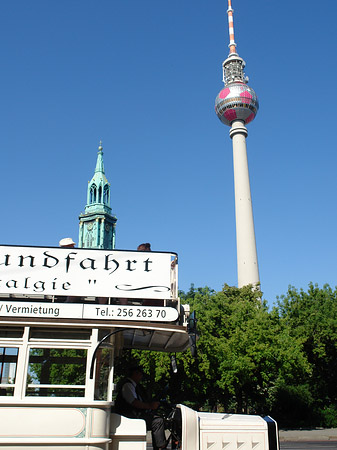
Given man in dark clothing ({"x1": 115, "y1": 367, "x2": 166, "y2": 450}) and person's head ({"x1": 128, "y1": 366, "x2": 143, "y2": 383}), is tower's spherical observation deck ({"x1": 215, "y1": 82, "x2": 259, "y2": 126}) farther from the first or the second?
man in dark clothing ({"x1": 115, "y1": 367, "x2": 166, "y2": 450})

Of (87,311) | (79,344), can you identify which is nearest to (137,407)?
(79,344)

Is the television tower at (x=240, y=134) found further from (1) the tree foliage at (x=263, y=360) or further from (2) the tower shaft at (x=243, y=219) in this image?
(1) the tree foliage at (x=263, y=360)

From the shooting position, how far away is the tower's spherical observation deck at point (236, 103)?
7206cm

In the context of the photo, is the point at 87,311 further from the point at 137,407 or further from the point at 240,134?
the point at 240,134

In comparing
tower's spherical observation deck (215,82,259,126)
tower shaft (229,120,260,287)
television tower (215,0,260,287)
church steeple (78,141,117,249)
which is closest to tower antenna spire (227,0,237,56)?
television tower (215,0,260,287)

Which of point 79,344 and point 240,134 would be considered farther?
point 240,134

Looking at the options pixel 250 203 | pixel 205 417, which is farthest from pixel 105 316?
pixel 250 203

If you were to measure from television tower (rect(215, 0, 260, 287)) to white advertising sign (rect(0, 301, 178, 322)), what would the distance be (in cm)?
5363

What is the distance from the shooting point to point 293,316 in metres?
31.8

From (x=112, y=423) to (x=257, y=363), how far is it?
18.1 m

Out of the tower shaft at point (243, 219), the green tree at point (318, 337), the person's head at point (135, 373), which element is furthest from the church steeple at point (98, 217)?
the person's head at point (135, 373)

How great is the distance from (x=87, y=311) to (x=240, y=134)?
68729mm

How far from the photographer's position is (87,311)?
641 centimetres

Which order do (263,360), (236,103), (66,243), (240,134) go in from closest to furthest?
(66,243) → (263,360) → (236,103) → (240,134)
